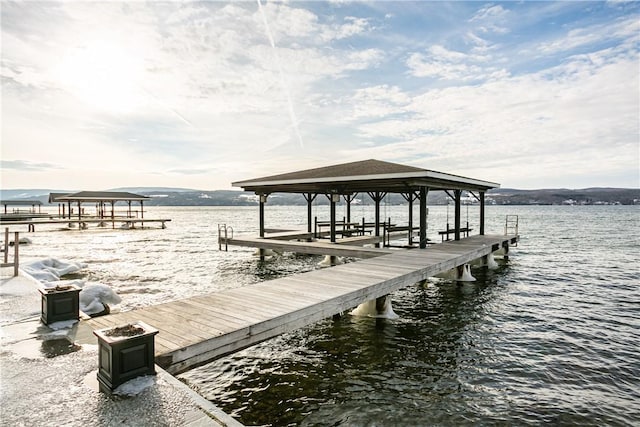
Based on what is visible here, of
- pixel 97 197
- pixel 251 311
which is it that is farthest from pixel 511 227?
pixel 97 197

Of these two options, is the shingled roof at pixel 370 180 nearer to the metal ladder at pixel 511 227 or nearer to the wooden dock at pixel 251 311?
the metal ladder at pixel 511 227

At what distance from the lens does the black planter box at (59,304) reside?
5.34 meters

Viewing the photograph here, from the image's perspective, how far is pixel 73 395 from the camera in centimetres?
337

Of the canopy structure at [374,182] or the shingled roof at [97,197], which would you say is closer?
the canopy structure at [374,182]

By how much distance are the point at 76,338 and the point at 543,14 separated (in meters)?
17.5

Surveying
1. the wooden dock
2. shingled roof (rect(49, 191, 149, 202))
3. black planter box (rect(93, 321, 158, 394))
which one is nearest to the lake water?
the wooden dock

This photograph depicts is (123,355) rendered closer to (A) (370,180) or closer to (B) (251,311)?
(B) (251,311)

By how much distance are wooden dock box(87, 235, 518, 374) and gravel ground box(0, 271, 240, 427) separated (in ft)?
1.88

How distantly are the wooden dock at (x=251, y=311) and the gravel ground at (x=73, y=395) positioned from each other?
57 cm

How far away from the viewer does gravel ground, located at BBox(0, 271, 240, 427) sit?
3.00m

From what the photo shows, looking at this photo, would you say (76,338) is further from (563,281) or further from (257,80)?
(563,281)

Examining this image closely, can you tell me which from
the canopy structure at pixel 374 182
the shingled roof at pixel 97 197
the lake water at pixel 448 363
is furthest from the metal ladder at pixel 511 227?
the shingled roof at pixel 97 197

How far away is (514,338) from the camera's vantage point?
8188mm

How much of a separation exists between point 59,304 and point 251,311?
3000 millimetres
